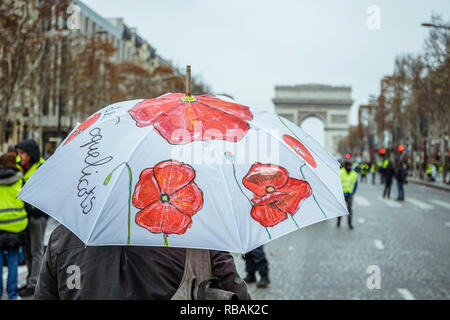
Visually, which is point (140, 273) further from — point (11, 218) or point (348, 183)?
point (348, 183)

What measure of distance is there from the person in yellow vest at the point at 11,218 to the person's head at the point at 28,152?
1.03 ft

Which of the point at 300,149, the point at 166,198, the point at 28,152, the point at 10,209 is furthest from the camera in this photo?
the point at 28,152

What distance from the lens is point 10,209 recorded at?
627 centimetres

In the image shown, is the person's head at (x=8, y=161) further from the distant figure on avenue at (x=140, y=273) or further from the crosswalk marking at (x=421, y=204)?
the crosswalk marking at (x=421, y=204)

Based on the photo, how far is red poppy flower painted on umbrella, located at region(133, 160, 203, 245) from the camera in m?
2.25

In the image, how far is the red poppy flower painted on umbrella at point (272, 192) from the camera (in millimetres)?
2418

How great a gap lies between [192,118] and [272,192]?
17.4 inches

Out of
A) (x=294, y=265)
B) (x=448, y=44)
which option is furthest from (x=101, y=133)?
(x=448, y=44)

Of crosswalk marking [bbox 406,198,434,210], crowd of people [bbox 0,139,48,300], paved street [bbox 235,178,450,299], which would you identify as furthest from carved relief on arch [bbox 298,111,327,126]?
crowd of people [bbox 0,139,48,300]

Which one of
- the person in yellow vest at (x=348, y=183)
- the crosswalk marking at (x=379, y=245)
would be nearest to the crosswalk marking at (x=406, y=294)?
the crosswalk marking at (x=379, y=245)

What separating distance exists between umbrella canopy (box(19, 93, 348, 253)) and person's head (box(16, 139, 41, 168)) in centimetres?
427

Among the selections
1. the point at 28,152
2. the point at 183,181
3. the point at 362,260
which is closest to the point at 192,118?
the point at 183,181
